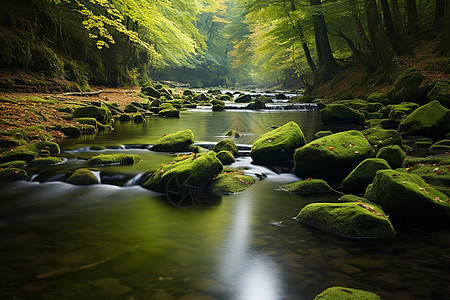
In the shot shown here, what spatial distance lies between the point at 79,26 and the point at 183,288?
1749cm

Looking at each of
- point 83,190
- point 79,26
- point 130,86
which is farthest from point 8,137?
point 130,86

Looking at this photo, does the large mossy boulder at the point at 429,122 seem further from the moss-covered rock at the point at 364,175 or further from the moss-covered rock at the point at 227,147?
the moss-covered rock at the point at 227,147

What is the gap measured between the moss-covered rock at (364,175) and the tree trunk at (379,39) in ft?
38.3

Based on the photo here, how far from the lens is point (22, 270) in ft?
8.66

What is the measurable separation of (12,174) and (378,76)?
1601 centimetres

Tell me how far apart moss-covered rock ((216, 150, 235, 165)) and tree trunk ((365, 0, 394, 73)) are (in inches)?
444

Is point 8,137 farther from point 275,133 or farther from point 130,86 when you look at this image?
point 130,86

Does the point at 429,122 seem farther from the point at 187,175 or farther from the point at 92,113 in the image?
the point at 92,113

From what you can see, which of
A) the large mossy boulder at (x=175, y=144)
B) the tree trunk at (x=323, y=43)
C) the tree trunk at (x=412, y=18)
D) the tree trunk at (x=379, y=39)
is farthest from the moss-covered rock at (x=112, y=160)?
the tree trunk at (x=323, y=43)

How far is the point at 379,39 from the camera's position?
1423 cm

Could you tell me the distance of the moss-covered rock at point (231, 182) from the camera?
495 centimetres

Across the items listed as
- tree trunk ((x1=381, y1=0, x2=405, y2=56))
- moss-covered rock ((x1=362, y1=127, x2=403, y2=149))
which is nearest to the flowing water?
moss-covered rock ((x1=362, y1=127, x2=403, y2=149))

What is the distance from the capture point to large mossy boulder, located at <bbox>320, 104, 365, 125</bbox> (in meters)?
11.3

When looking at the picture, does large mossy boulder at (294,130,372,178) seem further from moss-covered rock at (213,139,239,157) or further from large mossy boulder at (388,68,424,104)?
large mossy boulder at (388,68,424,104)
